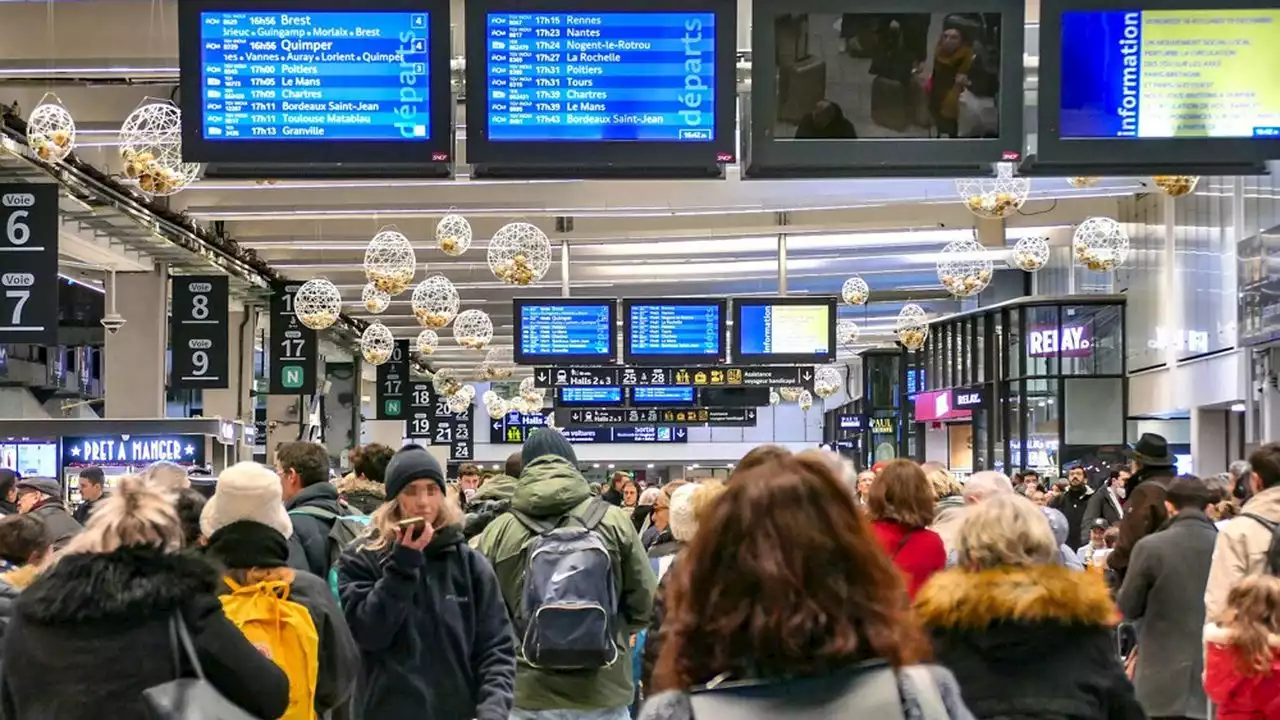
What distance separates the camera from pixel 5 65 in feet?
42.7

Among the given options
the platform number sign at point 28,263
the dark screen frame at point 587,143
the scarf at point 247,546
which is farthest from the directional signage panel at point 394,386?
the scarf at point 247,546

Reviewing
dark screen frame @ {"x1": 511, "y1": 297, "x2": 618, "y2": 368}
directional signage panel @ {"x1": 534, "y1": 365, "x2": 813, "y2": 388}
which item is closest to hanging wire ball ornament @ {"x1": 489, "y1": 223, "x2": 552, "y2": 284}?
dark screen frame @ {"x1": 511, "y1": 297, "x2": 618, "y2": 368}

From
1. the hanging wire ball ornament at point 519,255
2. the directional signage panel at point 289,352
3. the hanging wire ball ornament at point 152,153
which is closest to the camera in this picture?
the hanging wire ball ornament at point 152,153

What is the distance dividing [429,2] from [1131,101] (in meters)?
3.26

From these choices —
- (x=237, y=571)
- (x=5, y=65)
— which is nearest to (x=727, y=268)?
(x=5, y=65)

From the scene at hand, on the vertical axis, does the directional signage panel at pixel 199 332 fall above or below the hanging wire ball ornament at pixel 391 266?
below

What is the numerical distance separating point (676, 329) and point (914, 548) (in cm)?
1299

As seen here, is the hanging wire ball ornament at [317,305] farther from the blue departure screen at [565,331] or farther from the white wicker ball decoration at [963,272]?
the white wicker ball decoration at [963,272]

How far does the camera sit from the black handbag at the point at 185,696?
3230mm

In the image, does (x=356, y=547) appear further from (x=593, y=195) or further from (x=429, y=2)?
(x=593, y=195)

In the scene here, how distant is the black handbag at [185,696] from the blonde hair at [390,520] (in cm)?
118

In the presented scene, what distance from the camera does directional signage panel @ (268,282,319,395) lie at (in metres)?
25.2

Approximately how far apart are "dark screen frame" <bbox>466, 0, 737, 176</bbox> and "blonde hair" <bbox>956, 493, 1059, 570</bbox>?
12.4ft

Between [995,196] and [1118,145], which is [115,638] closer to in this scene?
[1118,145]
